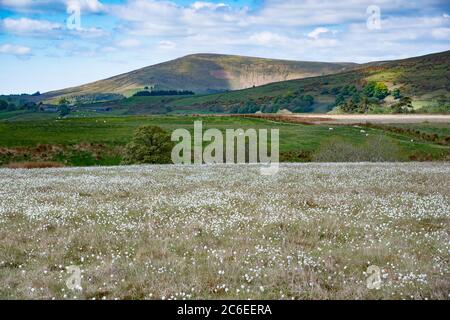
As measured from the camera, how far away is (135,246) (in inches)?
Result: 421

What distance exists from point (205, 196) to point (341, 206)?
5.62m

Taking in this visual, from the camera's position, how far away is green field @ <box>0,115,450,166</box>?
7500 cm

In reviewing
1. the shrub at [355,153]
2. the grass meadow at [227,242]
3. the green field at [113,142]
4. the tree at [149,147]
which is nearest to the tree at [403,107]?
the green field at [113,142]

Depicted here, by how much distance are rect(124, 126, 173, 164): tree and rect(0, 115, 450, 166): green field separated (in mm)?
10858

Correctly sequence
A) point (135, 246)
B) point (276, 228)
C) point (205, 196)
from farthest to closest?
1. point (205, 196)
2. point (276, 228)
3. point (135, 246)

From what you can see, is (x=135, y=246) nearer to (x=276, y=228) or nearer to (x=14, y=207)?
(x=276, y=228)

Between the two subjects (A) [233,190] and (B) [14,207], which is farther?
(A) [233,190]

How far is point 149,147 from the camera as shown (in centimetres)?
6506

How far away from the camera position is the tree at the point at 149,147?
63812 millimetres

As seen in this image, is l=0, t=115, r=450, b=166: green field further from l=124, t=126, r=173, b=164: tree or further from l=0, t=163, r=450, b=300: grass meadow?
l=0, t=163, r=450, b=300: grass meadow

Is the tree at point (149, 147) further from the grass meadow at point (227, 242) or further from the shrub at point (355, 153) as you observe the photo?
the grass meadow at point (227, 242)

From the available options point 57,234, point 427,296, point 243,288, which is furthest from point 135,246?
point 427,296

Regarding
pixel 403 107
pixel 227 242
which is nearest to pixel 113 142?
pixel 227 242

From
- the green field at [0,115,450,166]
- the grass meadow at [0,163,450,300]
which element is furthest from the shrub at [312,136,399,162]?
the grass meadow at [0,163,450,300]
